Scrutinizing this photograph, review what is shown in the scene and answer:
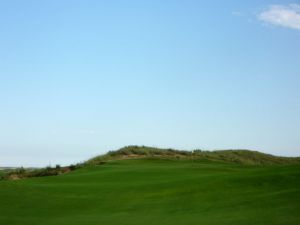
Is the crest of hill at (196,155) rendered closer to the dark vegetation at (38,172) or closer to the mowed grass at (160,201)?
the dark vegetation at (38,172)

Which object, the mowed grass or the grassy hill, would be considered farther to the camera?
the grassy hill

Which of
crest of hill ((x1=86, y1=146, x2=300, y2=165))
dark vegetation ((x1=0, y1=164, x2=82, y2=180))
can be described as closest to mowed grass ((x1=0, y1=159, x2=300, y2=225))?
dark vegetation ((x1=0, y1=164, x2=82, y2=180))

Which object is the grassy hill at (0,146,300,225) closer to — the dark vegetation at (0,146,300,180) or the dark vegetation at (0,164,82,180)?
the dark vegetation at (0,164,82,180)

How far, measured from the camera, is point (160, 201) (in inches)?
977

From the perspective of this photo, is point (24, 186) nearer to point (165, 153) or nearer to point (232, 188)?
point (232, 188)

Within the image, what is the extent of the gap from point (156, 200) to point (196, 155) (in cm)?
3525

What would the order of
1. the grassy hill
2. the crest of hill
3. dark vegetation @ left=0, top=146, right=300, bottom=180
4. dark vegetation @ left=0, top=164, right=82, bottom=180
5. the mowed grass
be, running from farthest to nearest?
1. the crest of hill
2. dark vegetation @ left=0, top=146, right=300, bottom=180
3. dark vegetation @ left=0, top=164, right=82, bottom=180
4. the grassy hill
5. the mowed grass

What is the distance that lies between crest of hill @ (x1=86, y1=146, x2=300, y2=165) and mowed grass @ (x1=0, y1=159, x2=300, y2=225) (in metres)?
21.3

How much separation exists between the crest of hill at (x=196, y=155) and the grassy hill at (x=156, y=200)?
59.6 feet

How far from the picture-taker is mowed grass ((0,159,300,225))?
19.4m

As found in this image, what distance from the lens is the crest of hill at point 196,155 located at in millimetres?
57281

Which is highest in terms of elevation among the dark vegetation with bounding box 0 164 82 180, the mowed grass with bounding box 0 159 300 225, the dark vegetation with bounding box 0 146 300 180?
the dark vegetation with bounding box 0 146 300 180

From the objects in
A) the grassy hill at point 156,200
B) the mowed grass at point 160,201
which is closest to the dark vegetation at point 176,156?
the grassy hill at point 156,200

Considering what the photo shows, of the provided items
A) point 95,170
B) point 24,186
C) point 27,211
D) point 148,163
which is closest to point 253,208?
point 27,211
